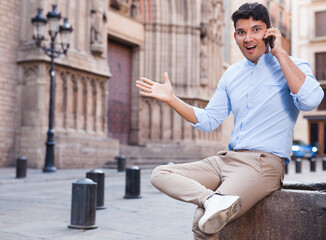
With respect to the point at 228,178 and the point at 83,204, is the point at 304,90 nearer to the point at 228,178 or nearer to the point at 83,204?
the point at 228,178

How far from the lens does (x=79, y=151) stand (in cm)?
1602

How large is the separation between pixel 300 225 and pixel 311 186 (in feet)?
1.75

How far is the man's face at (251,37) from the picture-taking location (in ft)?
9.90

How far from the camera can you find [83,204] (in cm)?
525

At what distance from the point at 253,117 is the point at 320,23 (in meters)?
41.5

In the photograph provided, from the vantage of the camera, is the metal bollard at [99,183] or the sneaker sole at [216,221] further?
the metal bollard at [99,183]

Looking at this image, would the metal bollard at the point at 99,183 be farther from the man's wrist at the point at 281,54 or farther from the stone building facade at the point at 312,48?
the stone building facade at the point at 312,48

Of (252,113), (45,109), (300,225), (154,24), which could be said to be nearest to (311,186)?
(300,225)

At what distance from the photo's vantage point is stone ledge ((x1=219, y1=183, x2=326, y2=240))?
2938mm

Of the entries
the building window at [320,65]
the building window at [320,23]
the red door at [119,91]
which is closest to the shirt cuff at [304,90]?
the red door at [119,91]

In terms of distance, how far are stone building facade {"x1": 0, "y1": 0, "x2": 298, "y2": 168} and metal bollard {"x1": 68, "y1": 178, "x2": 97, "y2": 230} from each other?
636 cm

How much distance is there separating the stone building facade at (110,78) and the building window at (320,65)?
53.6ft

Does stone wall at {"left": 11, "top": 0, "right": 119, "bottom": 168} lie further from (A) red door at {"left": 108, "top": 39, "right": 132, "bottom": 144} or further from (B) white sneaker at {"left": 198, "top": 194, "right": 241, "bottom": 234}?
(B) white sneaker at {"left": 198, "top": 194, "right": 241, "bottom": 234}

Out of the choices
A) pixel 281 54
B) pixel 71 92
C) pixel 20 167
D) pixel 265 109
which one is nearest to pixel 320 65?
pixel 71 92
